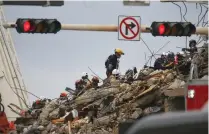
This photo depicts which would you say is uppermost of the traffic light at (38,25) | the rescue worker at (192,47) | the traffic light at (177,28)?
the traffic light at (38,25)

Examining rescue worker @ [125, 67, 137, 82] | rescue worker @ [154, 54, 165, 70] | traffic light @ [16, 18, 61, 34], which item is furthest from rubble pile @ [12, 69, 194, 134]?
traffic light @ [16, 18, 61, 34]

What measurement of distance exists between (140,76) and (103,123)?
2712mm

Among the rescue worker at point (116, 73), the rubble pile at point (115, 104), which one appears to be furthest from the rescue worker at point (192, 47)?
the rescue worker at point (116, 73)

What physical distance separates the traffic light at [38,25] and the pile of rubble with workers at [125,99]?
290cm

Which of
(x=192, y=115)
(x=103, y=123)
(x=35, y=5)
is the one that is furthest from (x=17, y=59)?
(x=192, y=115)

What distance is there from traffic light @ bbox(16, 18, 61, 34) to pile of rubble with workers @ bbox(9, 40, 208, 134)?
290cm

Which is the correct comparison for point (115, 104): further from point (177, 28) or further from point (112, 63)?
point (112, 63)

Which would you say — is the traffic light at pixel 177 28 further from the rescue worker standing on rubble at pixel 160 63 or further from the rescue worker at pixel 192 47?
the rescue worker standing on rubble at pixel 160 63

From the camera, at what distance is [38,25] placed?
13930mm

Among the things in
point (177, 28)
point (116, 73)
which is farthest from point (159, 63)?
point (177, 28)

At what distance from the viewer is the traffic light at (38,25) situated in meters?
13.9

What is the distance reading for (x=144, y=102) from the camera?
15.1 metres

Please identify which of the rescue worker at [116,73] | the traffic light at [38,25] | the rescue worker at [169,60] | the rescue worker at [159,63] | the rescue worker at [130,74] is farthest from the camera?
the rescue worker at [116,73]

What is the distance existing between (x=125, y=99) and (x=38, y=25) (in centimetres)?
355
